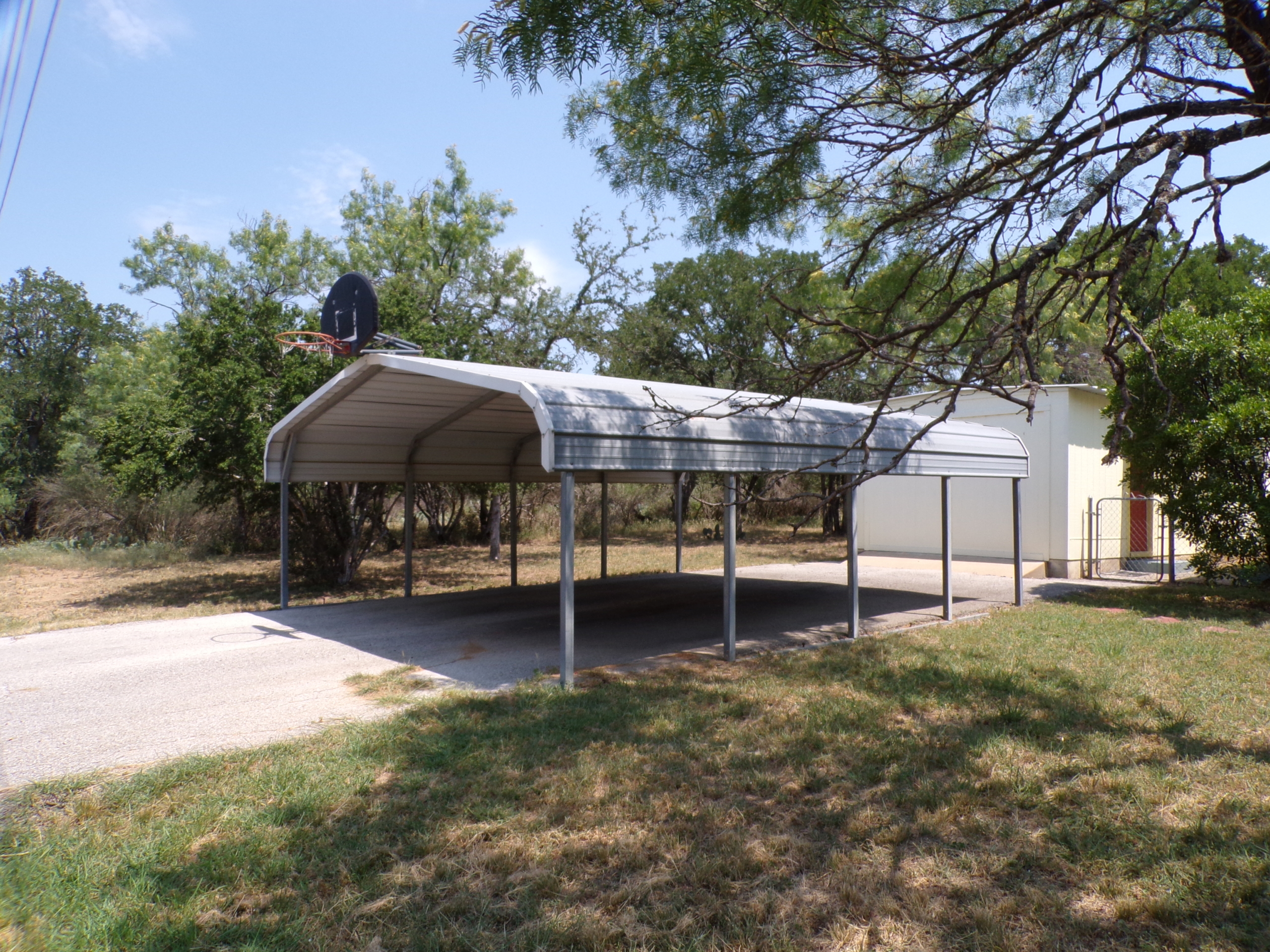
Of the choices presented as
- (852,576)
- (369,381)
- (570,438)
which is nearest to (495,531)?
(369,381)

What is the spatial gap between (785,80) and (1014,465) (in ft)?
24.0

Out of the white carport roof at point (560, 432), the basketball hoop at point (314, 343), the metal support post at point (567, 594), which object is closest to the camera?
the metal support post at point (567, 594)

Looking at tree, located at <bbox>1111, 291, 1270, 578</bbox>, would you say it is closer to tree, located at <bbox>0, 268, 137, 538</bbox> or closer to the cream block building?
the cream block building

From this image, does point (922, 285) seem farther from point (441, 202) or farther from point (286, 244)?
point (286, 244)

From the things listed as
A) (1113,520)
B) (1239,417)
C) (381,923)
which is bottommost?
(381,923)

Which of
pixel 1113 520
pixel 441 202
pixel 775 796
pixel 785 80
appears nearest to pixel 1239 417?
pixel 1113 520

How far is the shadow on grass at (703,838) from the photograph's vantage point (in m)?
3.05

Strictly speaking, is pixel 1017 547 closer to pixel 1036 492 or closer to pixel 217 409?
pixel 1036 492

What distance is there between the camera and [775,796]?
4.29 metres

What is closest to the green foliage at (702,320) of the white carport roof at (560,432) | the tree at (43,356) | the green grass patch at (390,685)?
the white carport roof at (560,432)

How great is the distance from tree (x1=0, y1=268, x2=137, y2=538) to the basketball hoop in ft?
61.3

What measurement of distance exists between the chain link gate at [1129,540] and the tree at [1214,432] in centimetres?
355

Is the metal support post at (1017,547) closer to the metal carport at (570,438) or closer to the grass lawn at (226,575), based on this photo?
the metal carport at (570,438)

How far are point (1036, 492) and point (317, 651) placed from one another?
12.3 metres
